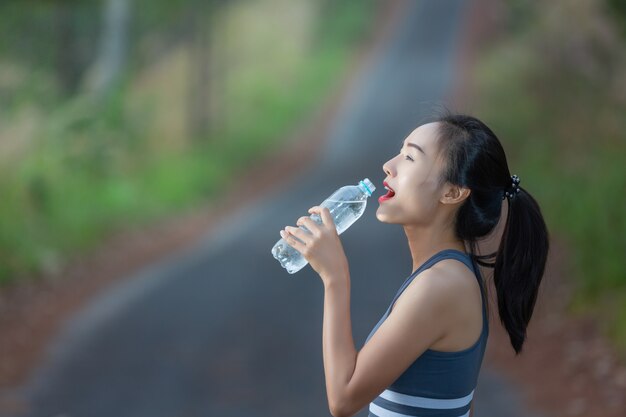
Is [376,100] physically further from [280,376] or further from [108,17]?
[280,376]

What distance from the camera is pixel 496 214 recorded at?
2.59m

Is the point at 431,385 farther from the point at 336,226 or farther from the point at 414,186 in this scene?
the point at 336,226

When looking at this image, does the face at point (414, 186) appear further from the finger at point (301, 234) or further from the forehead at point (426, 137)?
the finger at point (301, 234)

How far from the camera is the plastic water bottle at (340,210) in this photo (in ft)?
8.90

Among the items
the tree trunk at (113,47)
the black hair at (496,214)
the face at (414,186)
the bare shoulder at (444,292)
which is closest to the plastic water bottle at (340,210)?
the face at (414,186)

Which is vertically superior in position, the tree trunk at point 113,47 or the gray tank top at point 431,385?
the tree trunk at point 113,47

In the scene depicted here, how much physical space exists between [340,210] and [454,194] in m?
0.53

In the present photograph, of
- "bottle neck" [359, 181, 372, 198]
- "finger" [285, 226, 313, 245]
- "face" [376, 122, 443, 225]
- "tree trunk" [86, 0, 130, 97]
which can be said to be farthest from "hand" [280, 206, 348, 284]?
"tree trunk" [86, 0, 130, 97]

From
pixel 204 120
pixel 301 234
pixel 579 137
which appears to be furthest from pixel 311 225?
pixel 204 120

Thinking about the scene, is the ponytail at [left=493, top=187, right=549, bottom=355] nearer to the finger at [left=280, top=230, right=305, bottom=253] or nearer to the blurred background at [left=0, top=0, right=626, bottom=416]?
the finger at [left=280, top=230, right=305, bottom=253]

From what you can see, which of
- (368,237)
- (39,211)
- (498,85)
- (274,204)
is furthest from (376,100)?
(39,211)

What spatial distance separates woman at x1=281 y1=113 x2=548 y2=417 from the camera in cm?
226

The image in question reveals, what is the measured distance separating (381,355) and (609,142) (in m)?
10.6

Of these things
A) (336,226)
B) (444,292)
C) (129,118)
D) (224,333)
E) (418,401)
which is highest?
(129,118)
